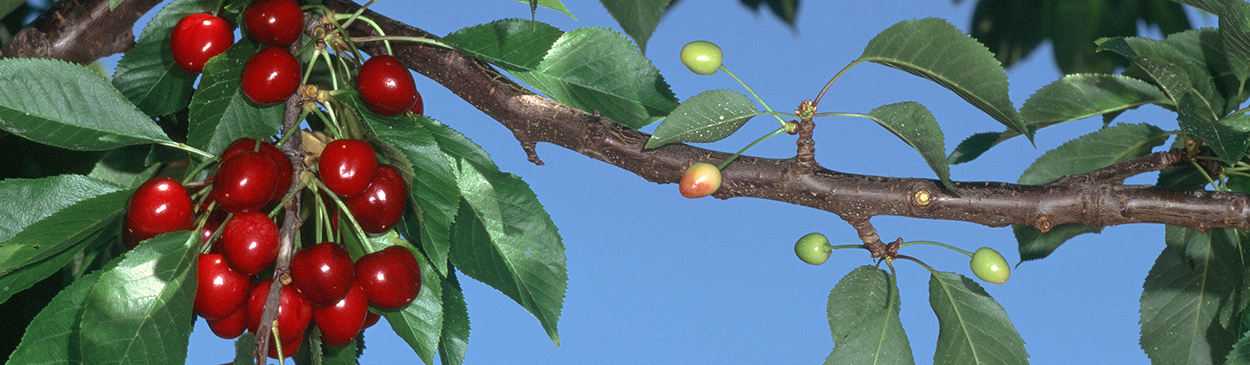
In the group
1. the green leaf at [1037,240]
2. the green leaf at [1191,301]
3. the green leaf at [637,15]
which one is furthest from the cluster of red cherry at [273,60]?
the green leaf at [1191,301]

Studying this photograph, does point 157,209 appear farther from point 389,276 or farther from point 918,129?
point 918,129

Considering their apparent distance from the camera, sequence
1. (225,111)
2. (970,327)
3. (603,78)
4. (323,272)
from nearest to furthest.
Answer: (323,272) < (225,111) < (603,78) < (970,327)

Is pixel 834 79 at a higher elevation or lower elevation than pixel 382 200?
higher

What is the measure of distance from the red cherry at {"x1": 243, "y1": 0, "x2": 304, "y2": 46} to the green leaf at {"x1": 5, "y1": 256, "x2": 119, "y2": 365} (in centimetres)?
22

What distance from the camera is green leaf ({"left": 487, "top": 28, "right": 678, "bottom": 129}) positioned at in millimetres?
799

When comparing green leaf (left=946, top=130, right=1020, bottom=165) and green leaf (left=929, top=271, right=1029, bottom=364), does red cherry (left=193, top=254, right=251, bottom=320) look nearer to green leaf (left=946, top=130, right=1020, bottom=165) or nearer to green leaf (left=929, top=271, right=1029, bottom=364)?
green leaf (left=929, top=271, right=1029, bottom=364)

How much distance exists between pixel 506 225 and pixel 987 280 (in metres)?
0.52

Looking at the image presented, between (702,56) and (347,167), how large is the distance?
345mm

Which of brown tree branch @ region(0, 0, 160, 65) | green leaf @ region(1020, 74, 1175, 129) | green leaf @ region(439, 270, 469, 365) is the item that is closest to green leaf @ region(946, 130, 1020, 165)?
green leaf @ region(1020, 74, 1175, 129)

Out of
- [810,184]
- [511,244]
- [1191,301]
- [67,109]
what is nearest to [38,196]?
[67,109]

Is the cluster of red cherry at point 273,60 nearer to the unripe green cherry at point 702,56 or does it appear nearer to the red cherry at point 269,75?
the red cherry at point 269,75

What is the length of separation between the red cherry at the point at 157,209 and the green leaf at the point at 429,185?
15 centimetres

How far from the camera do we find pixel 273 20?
0.71 m

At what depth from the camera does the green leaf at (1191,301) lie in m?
1.06
